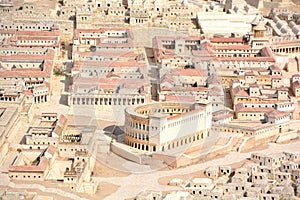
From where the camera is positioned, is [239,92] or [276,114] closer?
[276,114]

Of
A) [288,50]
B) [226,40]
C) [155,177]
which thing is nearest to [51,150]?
[155,177]

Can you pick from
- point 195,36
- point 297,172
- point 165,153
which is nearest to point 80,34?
point 195,36

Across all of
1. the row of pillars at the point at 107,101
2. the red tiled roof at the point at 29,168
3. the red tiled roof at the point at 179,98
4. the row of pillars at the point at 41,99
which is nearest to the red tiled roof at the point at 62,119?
the row of pillars at the point at 107,101

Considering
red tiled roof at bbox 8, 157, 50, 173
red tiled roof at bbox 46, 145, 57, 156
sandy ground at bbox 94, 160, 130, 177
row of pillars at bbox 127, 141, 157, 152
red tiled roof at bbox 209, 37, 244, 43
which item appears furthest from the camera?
red tiled roof at bbox 209, 37, 244, 43

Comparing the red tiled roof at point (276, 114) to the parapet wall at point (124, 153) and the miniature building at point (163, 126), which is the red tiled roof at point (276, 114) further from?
the parapet wall at point (124, 153)

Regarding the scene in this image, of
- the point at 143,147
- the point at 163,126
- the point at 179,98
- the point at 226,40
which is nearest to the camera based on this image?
the point at 163,126

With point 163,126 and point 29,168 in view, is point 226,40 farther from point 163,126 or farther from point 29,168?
point 29,168

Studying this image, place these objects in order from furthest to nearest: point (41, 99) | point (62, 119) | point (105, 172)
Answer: point (41, 99)
point (62, 119)
point (105, 172)

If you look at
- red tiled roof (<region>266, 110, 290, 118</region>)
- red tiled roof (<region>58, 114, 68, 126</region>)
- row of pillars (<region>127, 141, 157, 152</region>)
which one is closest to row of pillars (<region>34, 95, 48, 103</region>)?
red tiled roof (<region>58, 114, 68, 126</region>)

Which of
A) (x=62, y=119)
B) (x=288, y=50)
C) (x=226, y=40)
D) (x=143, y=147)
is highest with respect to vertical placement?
(x=226, y=40)

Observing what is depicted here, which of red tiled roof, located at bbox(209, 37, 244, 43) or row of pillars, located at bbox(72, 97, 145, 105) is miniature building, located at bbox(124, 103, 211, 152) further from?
red tiled roof, located at bbox(209, 37, 244, 43)

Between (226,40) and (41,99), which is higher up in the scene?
(226,40)
